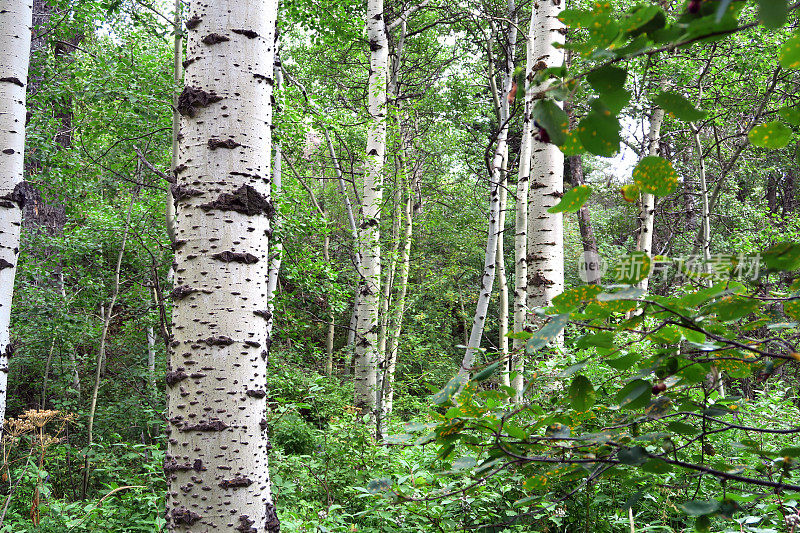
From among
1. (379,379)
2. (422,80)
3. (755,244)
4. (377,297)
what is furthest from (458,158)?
(379,379)

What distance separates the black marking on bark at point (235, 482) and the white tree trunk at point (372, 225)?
429 centimetres

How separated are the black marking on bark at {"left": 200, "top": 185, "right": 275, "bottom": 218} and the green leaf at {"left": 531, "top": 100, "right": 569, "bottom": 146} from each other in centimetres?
130

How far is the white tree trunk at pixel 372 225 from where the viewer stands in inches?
240

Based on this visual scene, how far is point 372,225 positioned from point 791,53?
5575 millimetres

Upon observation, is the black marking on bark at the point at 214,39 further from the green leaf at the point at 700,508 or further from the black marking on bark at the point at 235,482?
the green leaf at the point at 700,508

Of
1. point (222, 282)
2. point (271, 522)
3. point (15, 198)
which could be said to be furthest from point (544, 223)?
point (15, 198)

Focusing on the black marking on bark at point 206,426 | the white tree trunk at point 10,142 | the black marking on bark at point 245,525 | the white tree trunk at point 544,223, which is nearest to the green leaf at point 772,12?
the black marking on bark at point 206,426

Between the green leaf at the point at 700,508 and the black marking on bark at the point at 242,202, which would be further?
the black marking on bark at the point at 242,202

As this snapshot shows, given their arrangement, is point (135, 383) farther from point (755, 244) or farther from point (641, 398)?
point (755, 244)

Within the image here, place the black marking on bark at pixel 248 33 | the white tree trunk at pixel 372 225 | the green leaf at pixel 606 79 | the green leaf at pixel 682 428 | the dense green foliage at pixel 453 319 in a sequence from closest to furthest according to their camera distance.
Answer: the green leaf at pixel 606 79
the dense green foliage at pixel 453 319
the green leaf at pixel 682 428
the black marking on bark at pixel 248 33
the white tree trunk at pixel 372 225

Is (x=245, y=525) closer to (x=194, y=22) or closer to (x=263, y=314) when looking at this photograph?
(x=263, y=314)

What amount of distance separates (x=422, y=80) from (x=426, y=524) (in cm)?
1078

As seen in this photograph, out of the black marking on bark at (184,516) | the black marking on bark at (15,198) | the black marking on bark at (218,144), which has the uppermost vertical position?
the black marking on bark at (15,198)

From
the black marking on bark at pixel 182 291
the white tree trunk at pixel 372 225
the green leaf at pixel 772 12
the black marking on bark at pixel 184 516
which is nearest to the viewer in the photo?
the green leaf at pixel 772 12
